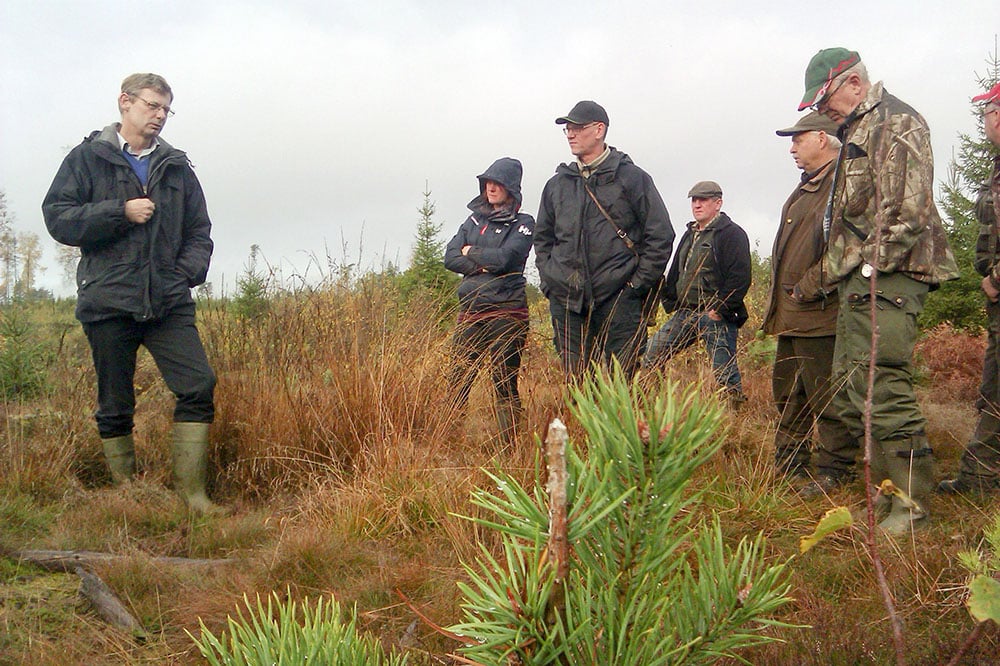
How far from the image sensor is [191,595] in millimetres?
3031

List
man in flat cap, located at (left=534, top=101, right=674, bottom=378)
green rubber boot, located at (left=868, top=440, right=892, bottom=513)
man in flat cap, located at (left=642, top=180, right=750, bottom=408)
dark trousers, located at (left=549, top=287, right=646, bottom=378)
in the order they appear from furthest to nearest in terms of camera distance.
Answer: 1. man in flat cap, located at (left=642, top=180, right=750, bottom=408)
2. man in flat cap, located at (left=534, top=101, right=674, bottom=378)
3. dark trousers, located at (left=549, top=287, right=646, bottom=378)
4. green rubber boot, located at (left=868, top=440, right=892, bottom=513)

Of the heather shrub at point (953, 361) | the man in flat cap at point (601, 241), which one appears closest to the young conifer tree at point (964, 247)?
the heather shrub at point (953, 361)

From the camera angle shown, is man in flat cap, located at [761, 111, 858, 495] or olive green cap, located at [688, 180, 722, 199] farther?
olive green cap, located at [688, 180, 722, 199]

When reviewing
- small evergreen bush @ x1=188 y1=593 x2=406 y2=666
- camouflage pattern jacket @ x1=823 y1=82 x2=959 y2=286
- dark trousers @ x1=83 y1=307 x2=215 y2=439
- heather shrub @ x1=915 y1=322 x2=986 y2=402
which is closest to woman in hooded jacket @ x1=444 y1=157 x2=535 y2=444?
dark trousers @ x1=83 y1=307 x2=215 y2=439

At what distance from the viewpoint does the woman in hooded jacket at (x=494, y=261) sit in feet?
18.4

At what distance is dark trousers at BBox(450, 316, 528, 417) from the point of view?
15.2ft

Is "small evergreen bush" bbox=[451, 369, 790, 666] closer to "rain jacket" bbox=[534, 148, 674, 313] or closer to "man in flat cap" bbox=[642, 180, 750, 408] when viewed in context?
"rain jacket" bbox=[534, 148, 674, 313]

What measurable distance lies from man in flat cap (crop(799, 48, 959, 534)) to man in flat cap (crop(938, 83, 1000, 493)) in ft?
1.84

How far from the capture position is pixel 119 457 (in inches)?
188

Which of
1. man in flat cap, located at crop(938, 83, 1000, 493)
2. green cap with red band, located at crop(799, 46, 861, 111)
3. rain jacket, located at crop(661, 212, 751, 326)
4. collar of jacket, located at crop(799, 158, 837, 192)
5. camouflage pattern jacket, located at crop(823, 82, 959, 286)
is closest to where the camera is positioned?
camouflage pattern jacket, located at crop(823, 82, 959, 286)

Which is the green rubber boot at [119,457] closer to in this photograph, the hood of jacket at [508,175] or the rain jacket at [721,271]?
the hood of jacket at [508,175]

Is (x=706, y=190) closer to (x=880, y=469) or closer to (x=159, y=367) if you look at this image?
(x=880, y=469)

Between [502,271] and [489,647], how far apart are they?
17.8 ft

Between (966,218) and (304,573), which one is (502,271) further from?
(966,218)
